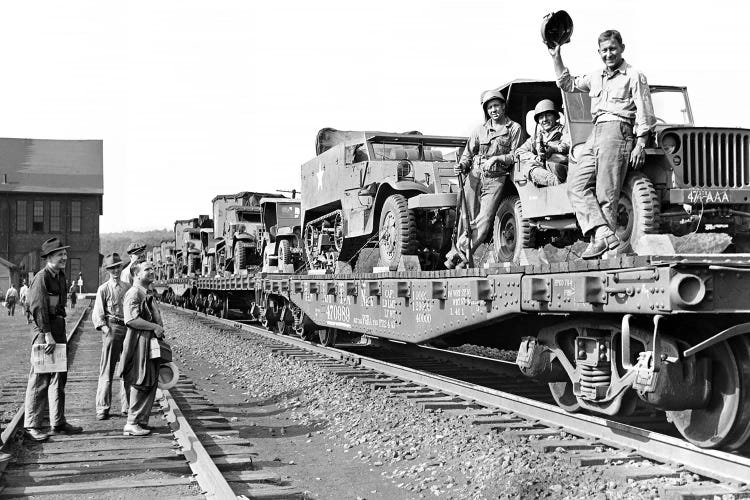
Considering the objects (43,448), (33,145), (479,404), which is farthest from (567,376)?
(33,145)

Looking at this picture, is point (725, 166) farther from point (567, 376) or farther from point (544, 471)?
point (544, 471)

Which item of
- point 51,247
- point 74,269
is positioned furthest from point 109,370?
point 74,269

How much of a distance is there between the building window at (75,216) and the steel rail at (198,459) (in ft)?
194

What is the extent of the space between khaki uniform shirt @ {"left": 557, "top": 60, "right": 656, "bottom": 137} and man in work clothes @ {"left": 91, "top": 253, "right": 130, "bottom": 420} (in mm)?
4971

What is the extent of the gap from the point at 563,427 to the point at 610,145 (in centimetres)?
230

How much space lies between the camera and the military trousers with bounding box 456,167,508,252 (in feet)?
30.0

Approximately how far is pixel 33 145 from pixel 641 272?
7220 cm

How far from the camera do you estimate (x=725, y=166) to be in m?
7.19

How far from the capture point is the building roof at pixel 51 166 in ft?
213

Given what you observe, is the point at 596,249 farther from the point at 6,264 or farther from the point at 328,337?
the point at 6,264

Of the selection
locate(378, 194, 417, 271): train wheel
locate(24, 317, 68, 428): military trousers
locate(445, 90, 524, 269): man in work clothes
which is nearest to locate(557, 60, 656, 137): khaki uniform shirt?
locate(445, 90, 524, 269): man in work clothes

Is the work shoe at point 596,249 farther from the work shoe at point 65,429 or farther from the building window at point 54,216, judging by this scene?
the building window at point 54,216

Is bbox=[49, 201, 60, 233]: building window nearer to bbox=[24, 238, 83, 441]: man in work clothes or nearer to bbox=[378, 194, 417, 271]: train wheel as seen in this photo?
bbox=[378, 194, 417, 271]: train wheel

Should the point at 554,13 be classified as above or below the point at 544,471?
above
